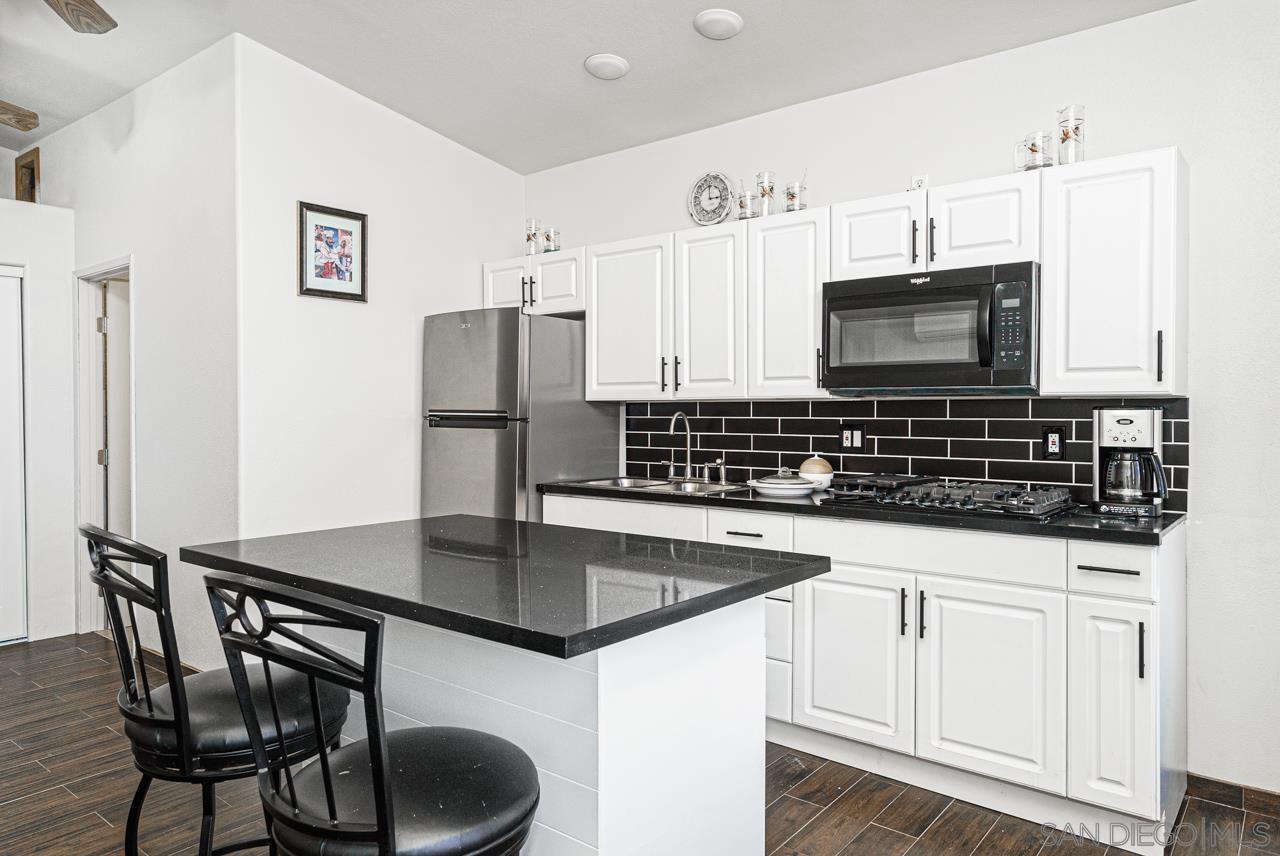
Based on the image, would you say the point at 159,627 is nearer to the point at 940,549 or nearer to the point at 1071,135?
the point at 940,549

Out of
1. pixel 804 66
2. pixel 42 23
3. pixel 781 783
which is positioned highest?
pixel 42 23

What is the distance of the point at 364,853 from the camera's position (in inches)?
47.7

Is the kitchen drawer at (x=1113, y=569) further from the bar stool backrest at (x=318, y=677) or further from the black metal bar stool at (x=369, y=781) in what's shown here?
the bar stool backrest at (x=318, y=677)

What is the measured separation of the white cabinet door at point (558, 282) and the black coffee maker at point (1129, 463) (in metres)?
2.35

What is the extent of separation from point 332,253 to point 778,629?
8.65ft

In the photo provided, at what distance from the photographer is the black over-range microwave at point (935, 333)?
8.89 ft

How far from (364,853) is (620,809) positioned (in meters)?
0.49

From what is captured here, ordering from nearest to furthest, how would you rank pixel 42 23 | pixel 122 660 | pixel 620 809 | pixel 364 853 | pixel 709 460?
pixel 364 853 → pixel 620 809 → pixel 122 660 → pixel 42 23 → pixel 709 460

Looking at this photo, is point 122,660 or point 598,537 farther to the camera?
point 598,537

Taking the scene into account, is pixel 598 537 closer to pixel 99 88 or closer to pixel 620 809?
pixel 620 809

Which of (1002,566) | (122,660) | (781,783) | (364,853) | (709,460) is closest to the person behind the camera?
(364,853)

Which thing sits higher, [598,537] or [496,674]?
[598,537]

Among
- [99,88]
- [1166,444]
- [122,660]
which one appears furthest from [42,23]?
[1166,444]

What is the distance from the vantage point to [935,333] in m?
2.89
